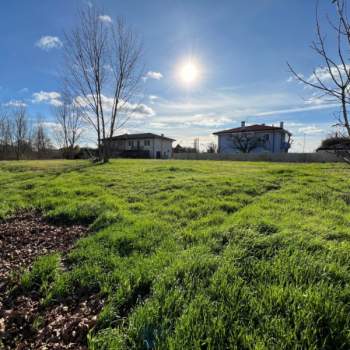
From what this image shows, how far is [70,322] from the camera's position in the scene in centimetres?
235

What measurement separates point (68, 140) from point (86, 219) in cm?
4034

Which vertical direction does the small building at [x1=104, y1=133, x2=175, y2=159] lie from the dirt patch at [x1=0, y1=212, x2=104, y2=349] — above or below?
above

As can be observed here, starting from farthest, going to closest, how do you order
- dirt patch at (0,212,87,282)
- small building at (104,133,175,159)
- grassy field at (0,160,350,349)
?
small building at (104,133,175,159) → dirt patch at (0,212,87,282) → grassy field at (0,160,350,349)

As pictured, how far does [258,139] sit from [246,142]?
2138 mm

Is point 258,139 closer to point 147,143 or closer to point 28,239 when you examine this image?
point 147,143

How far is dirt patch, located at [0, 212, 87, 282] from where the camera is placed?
11.9 ft

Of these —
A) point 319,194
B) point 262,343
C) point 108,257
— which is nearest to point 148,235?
point 108,257

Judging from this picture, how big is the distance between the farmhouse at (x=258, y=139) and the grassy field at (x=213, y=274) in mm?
37527

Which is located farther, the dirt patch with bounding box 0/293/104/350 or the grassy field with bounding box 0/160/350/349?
the dirt patch with bounding box 0/293/104/350

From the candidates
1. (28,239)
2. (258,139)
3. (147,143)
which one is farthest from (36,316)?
(147,143)

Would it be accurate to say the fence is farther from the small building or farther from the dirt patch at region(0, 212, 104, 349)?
the dirt patch at region(0, 212, 104, 349)

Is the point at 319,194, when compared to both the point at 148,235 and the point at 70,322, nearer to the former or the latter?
the point at 148,235

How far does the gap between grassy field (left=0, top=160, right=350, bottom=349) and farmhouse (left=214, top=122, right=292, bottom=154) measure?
123 feet

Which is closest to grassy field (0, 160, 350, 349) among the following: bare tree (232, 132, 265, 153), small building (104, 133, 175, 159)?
bare tree (232, 132, 265, 153)
